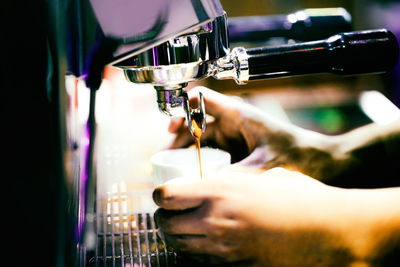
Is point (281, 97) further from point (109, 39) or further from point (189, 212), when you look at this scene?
point (109, 39)

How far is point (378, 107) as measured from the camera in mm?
1014

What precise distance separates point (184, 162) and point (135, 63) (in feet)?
0.88

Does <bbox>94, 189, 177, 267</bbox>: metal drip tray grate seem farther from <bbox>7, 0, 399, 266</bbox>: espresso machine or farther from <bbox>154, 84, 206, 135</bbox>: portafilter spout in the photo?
<bbox>154, 84, 206, 135</bbox>: portafilter spout

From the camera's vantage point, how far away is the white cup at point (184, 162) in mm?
578

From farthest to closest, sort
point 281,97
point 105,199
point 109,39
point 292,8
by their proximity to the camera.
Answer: point 292,8 < point 281,97 < point 105,199 < point 109,39

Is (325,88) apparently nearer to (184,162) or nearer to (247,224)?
(184,162)

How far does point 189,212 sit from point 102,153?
1.34 feet

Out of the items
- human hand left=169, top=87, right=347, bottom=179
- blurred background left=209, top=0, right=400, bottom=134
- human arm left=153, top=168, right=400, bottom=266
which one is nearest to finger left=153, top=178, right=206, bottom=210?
human arm left=153, top=168, right=400, bottom=266

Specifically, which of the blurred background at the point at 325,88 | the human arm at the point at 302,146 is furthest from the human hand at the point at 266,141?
the blurred background at the point at 325,88

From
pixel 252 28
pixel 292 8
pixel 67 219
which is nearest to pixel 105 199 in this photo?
pixel 67 219

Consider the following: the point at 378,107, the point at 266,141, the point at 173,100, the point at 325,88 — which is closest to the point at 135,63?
the point at 173,100

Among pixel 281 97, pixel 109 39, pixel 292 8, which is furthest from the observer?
pixel 292 8

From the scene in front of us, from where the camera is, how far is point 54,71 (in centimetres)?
34

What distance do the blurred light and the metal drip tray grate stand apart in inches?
19.8
